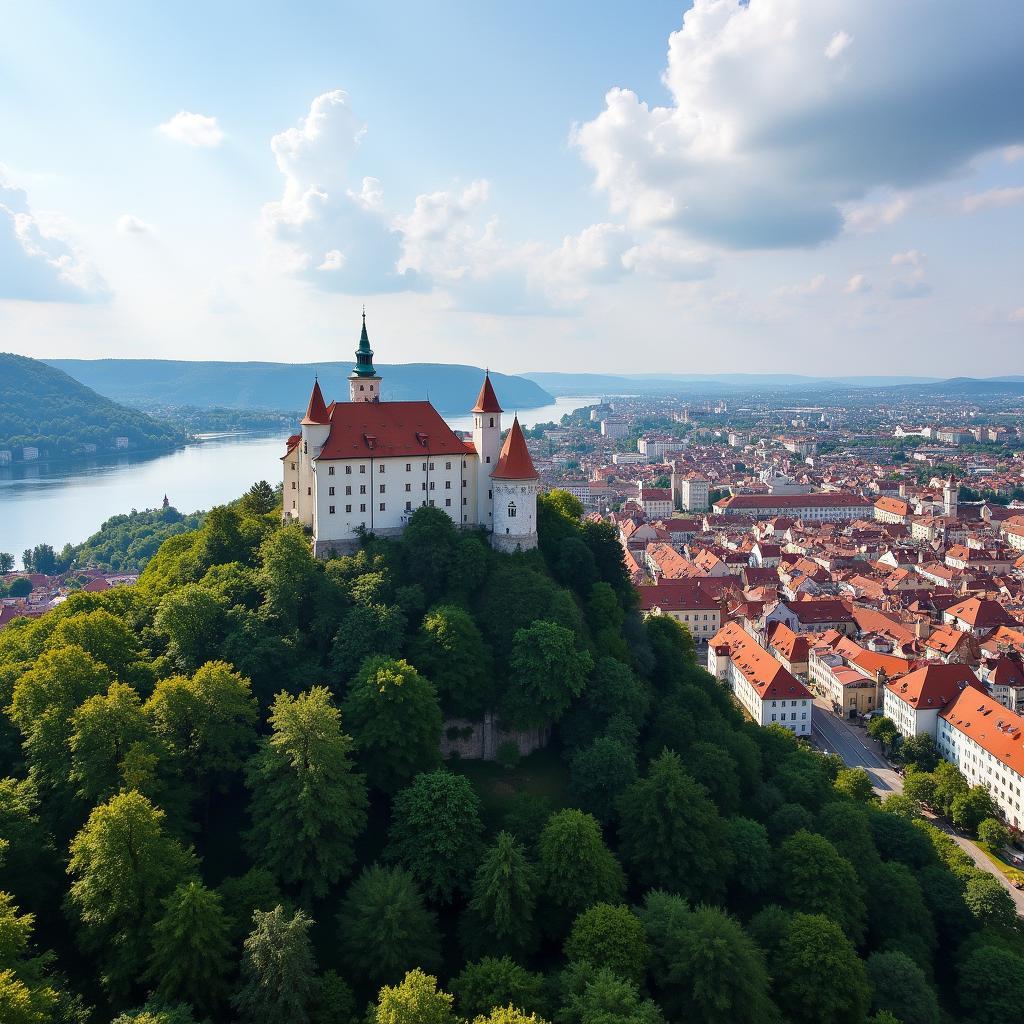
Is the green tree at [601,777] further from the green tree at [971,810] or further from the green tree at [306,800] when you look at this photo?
the green tree at [971,810]

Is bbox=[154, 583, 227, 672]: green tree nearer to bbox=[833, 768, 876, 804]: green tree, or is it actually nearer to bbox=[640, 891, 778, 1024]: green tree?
bbox=[640, 891, 778, 1024]: green tree

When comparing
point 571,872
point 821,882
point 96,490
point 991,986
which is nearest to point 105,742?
point 571,872

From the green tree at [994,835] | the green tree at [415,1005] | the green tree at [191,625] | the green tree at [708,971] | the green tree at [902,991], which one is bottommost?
the green tree at [994,835]

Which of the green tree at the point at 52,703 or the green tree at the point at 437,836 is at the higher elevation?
the green tree at the point at 52,703

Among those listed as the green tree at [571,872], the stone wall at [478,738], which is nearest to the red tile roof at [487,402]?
the stone wall at [478,738]

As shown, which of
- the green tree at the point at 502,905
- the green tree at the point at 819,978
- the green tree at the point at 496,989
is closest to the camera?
the green tree at the point at 496,989

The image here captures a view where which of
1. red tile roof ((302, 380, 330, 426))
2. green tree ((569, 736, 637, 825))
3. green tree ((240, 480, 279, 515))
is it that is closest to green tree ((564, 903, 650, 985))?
green tree ((569, 736, 637, 825))
